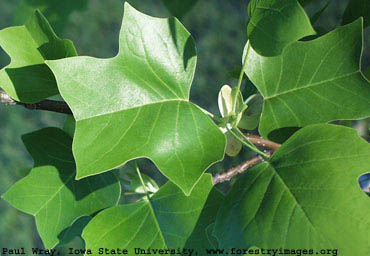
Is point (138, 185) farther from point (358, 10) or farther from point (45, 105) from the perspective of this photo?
point (358, 10)

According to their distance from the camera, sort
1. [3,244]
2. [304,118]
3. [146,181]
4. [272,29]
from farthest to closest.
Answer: [3,244]
[146,181]
[304,118]
[272,29]

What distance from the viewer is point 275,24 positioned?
0.47 m

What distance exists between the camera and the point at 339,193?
493 mm

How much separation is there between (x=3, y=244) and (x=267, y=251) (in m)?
2.31

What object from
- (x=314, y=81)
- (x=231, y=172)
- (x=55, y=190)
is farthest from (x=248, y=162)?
(x=55, y=190)

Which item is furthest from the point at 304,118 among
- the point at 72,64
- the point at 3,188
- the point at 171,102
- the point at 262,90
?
the point at 3,188

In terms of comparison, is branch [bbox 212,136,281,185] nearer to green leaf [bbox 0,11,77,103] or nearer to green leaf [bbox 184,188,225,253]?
green leaf [bbox 184,188,225,253]

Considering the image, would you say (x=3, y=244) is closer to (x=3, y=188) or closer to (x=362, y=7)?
(x=3, y=188)

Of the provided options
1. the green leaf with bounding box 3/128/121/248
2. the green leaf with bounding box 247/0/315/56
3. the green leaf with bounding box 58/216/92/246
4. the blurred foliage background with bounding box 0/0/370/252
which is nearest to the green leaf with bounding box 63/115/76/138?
the green leaf with bounding box 3/128/121/248

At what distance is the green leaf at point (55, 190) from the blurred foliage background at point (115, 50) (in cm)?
165

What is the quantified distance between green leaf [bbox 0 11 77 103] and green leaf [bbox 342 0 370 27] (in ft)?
1.48

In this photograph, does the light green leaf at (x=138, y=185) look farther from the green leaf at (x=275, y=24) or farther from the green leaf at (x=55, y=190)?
the green leaf at (x=275, y=24)

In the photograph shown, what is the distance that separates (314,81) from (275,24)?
0.15 m

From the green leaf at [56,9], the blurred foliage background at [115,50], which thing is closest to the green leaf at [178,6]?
the green leaf at [56,9]
